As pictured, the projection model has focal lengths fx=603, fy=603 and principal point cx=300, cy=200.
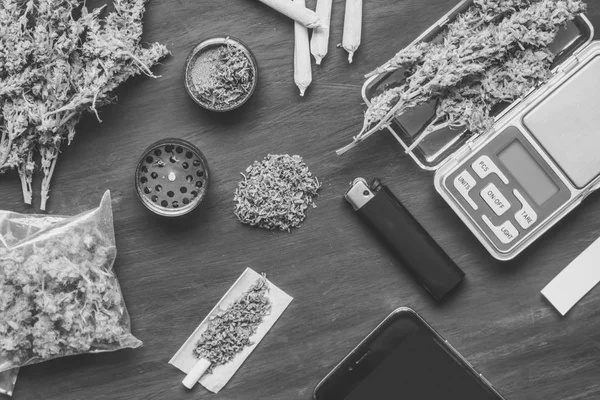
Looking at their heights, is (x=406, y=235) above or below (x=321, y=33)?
below

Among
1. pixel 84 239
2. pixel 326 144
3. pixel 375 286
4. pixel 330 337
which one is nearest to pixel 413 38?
pixel 326 144

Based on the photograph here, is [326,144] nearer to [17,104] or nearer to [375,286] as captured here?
[375,286]

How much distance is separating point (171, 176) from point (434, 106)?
54cm

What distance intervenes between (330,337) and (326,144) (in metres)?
0.40

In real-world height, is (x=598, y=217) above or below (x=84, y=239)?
below

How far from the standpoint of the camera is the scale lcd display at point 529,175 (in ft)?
3.82

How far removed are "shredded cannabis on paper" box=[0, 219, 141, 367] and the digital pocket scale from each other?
65 centimetres

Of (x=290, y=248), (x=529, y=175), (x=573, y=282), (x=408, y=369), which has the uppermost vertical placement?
(x=290, y=248)

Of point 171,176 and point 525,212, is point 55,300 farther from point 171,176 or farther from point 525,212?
point 525,212

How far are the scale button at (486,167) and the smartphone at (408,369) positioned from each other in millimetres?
312

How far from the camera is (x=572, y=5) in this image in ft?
3.55

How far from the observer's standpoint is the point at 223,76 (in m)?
1.19

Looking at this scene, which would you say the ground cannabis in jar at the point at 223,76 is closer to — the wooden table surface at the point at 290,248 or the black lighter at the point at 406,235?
the wooden table surface at the point at 290,248

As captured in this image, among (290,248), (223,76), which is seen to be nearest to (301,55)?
(223,76)
